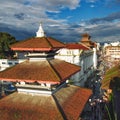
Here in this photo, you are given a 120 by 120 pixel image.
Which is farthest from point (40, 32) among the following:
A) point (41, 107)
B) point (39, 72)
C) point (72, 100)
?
point (41, 107)

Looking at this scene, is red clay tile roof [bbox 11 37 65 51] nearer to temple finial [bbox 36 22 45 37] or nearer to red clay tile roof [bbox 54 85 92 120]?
temple finial [bbox 36 22 45 37]

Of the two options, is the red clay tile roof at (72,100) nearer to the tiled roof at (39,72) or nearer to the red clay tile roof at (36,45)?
the tiled roof at (39,72)

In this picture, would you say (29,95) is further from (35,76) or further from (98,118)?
(98,118)

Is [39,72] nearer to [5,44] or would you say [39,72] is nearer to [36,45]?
[36,45]

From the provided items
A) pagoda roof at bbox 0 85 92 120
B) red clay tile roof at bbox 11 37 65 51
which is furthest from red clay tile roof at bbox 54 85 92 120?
red clay tile roof at bbox 11 37 65 51

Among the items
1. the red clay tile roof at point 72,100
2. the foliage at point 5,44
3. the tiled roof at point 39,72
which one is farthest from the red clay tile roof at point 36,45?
the foliage at point 5,44

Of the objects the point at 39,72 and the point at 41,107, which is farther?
the point at 39,72

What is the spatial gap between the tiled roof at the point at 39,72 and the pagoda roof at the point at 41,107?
146 centimetres

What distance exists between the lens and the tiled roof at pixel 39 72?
15788 mm

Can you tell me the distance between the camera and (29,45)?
17859 mm

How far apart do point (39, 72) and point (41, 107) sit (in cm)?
236

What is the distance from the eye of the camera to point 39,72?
54.1ft

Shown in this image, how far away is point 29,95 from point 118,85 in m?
11.0

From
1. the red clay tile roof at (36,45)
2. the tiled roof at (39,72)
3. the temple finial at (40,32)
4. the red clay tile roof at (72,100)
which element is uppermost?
the temple finial at (40,32)
